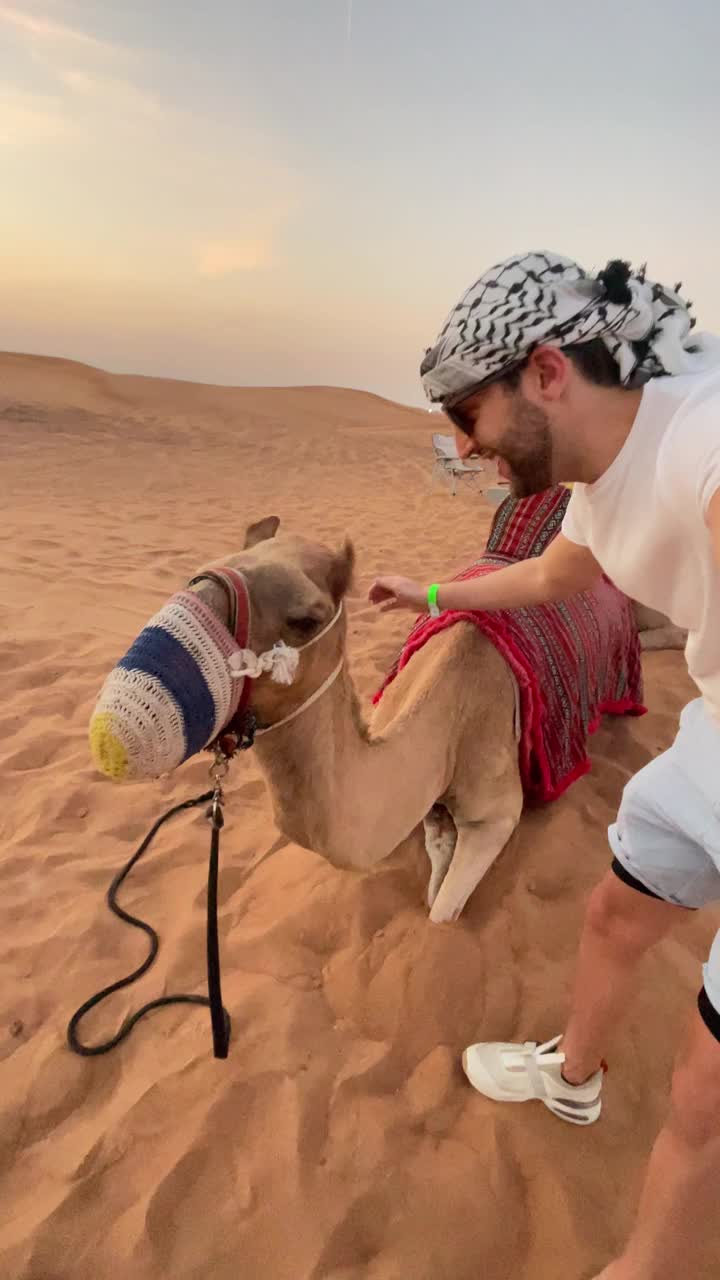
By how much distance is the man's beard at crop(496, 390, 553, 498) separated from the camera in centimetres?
135

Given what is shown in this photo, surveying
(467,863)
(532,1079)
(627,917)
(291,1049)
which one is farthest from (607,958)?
(291,1049)

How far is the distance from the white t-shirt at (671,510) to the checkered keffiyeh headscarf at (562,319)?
67 millimetres

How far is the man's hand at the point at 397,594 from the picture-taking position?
7.29ft

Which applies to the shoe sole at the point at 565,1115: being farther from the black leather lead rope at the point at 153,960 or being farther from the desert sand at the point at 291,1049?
the black leather lead rope at the point at 153,960

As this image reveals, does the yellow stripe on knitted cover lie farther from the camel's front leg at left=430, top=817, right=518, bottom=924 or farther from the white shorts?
the camel's front leg at left=430, top=817, right=518, bottom=924

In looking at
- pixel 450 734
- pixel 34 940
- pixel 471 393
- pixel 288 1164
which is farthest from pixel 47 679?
pixel 471 393

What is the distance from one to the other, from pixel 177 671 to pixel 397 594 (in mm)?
1082

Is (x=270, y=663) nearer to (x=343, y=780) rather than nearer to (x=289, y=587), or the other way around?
(x=289, y=587)

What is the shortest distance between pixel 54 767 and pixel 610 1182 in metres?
2.51

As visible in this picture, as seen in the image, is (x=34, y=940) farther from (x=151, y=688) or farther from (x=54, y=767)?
(x=151, y=688)

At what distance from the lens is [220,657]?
1.30 meters

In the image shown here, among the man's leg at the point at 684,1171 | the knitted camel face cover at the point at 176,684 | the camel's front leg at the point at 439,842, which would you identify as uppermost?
the knitted camel face cover at the point at 176,684

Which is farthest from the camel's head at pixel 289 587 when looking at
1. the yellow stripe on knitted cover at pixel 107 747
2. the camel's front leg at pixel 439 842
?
the camel's front leg at pixel 439 842

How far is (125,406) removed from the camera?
83.7 ft
